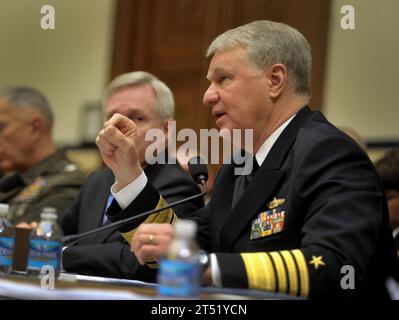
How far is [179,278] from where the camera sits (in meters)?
1.56

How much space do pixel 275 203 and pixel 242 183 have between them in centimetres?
32

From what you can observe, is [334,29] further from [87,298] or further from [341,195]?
[87,298]

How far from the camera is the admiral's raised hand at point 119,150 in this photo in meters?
2.36

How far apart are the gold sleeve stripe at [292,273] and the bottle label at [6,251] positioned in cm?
96

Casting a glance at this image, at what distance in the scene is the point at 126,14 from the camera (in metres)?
6.45

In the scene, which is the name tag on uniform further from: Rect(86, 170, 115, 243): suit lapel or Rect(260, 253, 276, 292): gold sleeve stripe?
Rect(86, 170, 115, 243): suit lapel

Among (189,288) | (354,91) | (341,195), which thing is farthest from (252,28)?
(354,91)

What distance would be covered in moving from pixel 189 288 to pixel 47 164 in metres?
2.72

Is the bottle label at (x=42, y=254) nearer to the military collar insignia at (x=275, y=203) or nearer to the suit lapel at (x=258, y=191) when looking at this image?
the suit lapel at (x=258, y=191)

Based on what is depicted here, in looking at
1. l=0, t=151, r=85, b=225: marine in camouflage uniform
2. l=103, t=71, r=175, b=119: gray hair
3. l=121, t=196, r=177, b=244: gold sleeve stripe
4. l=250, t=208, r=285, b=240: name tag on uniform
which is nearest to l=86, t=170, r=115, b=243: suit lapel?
l=103, t=71, r=175, b=119: gray hair

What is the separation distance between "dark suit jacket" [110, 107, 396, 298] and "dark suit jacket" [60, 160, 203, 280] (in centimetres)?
34

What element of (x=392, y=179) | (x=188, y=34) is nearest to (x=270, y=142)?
(x=392, y=179)

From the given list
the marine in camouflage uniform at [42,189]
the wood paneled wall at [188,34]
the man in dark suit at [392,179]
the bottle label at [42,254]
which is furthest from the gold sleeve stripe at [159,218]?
the wood paneled wall at [188,34]

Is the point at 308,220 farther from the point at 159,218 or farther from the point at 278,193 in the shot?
the point at 159,218
